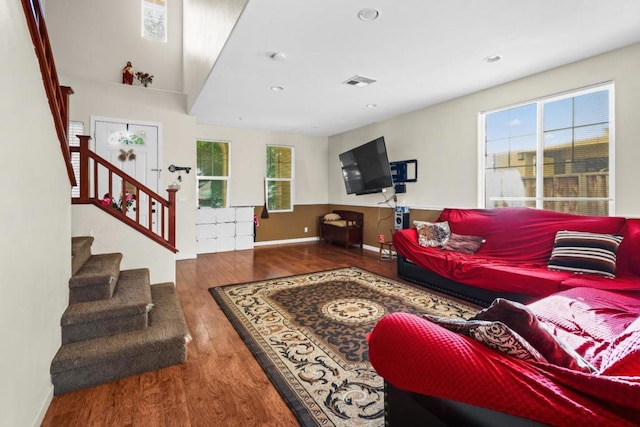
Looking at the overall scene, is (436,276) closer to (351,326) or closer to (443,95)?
(351,326)

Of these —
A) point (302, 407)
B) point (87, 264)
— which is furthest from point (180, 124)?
point (302, 407)

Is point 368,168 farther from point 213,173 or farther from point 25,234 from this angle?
point 25,234

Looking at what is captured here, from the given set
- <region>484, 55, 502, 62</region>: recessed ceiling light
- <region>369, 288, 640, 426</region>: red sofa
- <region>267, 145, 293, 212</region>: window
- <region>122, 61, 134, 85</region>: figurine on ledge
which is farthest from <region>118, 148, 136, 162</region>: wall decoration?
<region>369, 288, 640, 426</region>: red sofa

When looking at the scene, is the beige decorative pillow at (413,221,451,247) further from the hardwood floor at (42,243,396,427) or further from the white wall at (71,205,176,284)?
the white wall at (71,205,176,284)

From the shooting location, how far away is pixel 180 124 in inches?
216

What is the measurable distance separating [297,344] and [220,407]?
80cm

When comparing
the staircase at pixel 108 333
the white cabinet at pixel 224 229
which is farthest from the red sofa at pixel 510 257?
the white cabinet at pixel 224 229

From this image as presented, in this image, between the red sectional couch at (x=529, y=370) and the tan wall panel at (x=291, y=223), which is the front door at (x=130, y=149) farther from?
the red sectional couch at (x=529, y=370)

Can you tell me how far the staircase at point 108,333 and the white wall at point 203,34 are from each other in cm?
236

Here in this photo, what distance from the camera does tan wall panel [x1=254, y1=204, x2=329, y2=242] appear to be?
277 inches

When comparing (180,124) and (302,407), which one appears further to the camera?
(180,124)

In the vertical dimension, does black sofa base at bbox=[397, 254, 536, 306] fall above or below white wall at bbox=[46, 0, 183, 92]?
below

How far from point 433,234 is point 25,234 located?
402 centimetres

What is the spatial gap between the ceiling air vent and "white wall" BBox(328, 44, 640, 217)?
158 cm
